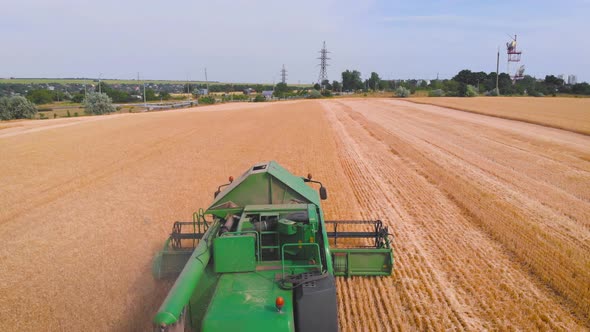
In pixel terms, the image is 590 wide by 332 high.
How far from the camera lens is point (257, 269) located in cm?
470

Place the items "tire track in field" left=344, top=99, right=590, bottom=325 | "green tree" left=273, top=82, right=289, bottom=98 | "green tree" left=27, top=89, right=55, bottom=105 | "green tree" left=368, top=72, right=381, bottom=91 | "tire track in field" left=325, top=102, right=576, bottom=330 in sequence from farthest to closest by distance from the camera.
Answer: "green tree" left=368, top=72, right=381, bottom=91 → "green tree" left=273, top=82, right=289, bottom=98 → "green tree" left=27, top=89, right=55, bottom=105 → "tire track in field" left=344, top=99, right=590, bottom=325 → "tire track in field" left=325, top=102, right=576, bottom=330

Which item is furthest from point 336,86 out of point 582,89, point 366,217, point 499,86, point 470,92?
point 366,217

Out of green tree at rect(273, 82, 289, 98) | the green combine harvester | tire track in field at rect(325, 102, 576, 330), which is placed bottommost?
tire track in field at rect(325, 102, 576, 330)

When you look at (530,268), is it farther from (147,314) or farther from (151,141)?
(151,141)

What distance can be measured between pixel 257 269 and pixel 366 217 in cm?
623

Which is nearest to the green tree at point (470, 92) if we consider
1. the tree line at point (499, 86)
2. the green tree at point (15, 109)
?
the tree line at point (499, 86)

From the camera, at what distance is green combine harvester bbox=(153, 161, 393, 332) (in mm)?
3766

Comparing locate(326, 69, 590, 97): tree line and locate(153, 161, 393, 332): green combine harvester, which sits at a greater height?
locate(326, 69, 590, 97): tree line

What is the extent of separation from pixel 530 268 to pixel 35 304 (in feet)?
27.3

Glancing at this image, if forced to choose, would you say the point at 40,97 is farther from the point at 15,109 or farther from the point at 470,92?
the point at 470,92

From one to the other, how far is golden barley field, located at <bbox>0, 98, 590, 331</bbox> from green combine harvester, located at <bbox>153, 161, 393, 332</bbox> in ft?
4.92

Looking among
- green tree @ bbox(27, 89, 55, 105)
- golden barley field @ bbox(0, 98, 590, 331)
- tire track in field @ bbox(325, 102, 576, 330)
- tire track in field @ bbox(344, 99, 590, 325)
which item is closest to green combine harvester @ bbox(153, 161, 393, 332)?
golden barley field @ bbox(0, 98, 590, 331)

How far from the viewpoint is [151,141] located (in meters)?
24.4

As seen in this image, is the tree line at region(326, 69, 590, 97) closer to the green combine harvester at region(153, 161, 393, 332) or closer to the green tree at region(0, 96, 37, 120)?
the green tree at region(0, 96, 37, 120)
